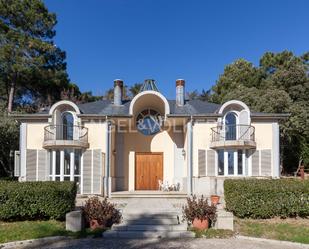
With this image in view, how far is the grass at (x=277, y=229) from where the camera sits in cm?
910

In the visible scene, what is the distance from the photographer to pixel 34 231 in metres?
9.33

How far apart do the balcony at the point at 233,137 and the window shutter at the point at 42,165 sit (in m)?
9.12

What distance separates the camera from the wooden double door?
20719 millimetres

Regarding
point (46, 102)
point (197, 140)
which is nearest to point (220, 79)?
point (46, 102)

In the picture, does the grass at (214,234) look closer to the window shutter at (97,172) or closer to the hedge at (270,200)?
the hedge at (270,200)

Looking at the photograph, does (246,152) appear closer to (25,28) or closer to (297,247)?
(297,247)

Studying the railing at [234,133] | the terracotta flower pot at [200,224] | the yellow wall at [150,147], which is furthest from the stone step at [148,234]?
the yellow wall at [150,147]

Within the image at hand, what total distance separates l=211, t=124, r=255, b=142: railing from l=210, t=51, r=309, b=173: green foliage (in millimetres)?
9405

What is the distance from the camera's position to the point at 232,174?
18797 millimetres

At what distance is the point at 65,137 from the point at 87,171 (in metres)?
2.34

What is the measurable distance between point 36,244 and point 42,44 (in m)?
25.5

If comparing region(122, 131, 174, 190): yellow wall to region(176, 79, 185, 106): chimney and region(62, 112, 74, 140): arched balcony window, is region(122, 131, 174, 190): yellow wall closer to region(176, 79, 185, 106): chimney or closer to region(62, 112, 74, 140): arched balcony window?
region(176, 79, 185, 106): chimney

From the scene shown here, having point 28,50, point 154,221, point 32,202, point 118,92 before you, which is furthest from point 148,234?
point 28,50

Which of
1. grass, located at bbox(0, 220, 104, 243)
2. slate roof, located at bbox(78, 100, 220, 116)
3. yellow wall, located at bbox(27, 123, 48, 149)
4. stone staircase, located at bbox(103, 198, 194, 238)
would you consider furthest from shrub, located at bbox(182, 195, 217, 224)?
yellow wall, located at bbox(27, 123, 48, 149)
